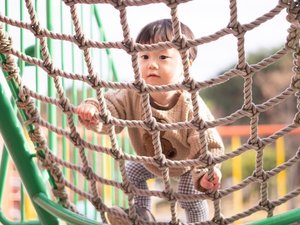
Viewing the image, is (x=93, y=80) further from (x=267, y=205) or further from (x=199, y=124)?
(x=267, y=205)

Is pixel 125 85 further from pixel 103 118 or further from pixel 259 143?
pixel 259 143

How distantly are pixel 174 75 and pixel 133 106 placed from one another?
11cm

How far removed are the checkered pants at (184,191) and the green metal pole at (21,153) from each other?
0.24 meters

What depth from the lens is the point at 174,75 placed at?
1.35 m

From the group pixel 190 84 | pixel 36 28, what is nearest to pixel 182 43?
pixel 190 84

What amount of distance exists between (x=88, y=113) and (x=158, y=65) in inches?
9.3

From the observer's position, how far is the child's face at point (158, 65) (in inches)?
51.9

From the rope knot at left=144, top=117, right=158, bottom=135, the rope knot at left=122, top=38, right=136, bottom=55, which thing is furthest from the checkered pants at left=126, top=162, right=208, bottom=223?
the rope knot at left=122, top=38, right=136, bottom=55

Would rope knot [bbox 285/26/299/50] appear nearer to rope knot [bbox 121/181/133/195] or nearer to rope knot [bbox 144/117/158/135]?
rope knot [bbox 144/117/158/135]

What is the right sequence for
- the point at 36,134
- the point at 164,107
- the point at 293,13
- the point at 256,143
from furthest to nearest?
the point at 164,107 → the point at 36,134 → the point at 256,143 → the point at 293,13

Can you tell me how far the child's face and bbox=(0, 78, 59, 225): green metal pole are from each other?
28cm

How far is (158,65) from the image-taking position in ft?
4.33

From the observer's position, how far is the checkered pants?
53.7 inches

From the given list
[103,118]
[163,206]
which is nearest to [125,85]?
[103,118]
